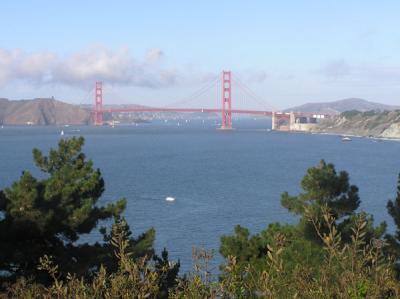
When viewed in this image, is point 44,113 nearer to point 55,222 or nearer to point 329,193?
point 329,193

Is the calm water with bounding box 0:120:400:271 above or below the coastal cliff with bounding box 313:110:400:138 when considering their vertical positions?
below

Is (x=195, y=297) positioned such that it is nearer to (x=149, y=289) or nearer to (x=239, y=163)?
(x=149, y=289)

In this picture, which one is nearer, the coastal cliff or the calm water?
the calm water

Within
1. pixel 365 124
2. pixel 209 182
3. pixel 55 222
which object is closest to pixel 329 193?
pixel 55 222

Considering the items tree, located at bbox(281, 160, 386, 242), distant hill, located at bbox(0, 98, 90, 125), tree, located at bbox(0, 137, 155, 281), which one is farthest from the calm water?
distant hill, located at bbox(0, 98, 90, 125)

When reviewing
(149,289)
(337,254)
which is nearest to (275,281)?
(337,254)

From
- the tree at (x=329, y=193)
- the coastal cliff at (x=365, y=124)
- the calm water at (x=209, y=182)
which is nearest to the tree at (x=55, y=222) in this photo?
the calm water at (x=209, y=182)

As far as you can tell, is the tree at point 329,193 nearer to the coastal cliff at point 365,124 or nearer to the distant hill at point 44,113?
the coastal cliff at point 365,124

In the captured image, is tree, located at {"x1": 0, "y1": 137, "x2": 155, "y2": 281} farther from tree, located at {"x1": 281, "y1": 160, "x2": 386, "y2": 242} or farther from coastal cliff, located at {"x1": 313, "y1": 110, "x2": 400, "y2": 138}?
coastal cliff, located at {"x1": 313, "y1": 110, "x2": 400, "y2": 138}
